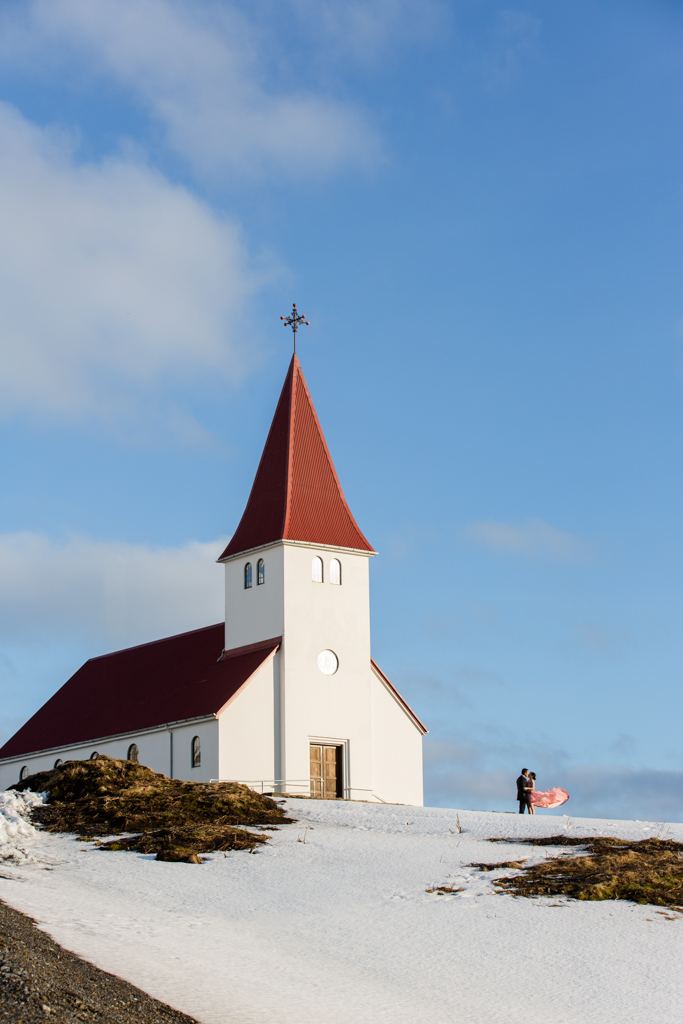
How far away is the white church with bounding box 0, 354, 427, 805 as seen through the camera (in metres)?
35.0

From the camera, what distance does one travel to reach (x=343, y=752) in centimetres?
3622

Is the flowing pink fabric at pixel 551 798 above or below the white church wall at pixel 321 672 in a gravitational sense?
below

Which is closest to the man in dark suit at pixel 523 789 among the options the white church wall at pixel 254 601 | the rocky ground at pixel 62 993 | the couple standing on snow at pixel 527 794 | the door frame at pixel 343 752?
the couple standing on snow at pixel 527 794

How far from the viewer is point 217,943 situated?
39.0ft

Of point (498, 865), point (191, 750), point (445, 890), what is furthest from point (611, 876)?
point (191, 750)

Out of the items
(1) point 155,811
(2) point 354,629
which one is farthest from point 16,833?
(2) point 354,629

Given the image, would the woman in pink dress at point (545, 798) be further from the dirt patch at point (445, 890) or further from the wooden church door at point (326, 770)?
the dirt patch at point (445, 890)

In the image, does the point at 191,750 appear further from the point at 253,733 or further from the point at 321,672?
the point at 321,672

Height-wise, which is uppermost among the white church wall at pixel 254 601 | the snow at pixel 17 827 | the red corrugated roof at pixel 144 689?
the white church wall at pixel 254 601

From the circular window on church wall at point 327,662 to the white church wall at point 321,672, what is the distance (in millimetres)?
93

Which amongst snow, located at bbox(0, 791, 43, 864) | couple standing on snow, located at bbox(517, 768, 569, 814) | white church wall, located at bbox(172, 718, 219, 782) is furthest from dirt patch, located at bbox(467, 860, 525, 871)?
white church wall, located at bbox(172, 718, 219, 782)

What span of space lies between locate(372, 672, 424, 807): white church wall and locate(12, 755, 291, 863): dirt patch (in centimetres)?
1568

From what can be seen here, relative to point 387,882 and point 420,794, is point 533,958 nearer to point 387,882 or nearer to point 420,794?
point 387,882

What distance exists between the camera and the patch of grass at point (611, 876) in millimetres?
14297
